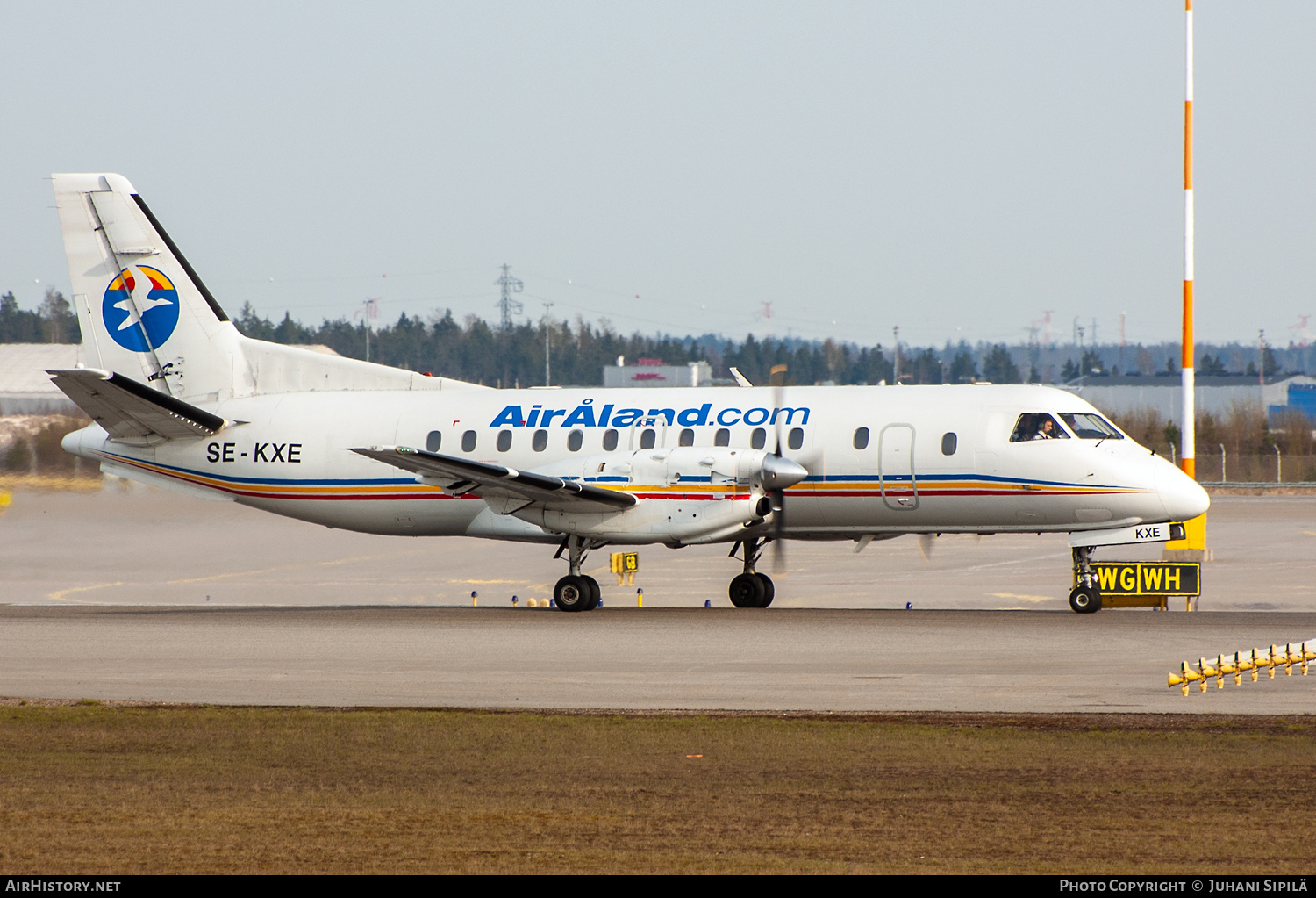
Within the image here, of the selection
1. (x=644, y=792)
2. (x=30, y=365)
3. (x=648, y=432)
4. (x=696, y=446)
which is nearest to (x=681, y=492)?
(x=696, y=446)

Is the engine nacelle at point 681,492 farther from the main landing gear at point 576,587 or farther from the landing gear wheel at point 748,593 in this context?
the landing gear wheel at point 748,593

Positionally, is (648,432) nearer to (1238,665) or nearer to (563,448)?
(563,448)

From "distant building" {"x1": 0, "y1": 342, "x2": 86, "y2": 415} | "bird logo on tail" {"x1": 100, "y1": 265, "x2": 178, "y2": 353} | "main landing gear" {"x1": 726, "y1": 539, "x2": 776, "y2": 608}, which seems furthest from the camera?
"distant building" {"x1": 0, "y1": 342, "x2": 86, "y2": 415}

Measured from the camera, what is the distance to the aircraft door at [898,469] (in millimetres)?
22359

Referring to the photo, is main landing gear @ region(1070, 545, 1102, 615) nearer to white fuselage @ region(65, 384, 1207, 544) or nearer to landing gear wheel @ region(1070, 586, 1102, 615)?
landing gear wheel @ region(1070, 586, 1102, 615)

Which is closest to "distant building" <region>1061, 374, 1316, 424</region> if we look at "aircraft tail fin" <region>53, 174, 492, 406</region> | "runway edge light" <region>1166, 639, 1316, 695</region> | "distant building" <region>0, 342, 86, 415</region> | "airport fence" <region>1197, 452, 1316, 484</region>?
"airport fence" <region>1197, 452, 1316, 484</region>

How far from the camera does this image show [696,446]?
23.2 meters

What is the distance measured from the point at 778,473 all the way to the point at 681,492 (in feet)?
4.92

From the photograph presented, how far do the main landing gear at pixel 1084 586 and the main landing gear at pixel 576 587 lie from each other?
727cm

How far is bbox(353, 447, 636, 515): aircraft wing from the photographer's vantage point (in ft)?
70.9

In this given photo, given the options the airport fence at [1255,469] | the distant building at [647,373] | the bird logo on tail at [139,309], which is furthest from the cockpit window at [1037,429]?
the distant building at [647,373]

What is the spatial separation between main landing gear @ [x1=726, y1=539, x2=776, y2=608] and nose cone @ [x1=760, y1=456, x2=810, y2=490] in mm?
2280

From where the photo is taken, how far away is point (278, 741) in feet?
38.9
